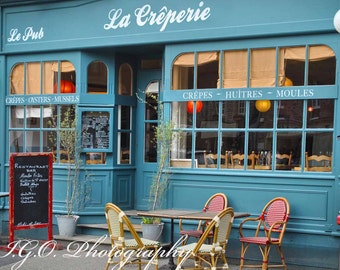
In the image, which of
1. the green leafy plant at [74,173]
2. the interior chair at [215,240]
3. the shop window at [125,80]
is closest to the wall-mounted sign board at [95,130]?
the green leafy plant at [74,173]

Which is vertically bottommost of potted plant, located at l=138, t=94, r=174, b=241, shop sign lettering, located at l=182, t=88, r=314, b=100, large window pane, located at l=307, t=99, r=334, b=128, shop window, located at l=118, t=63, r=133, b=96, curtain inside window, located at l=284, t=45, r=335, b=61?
potted plant, located at l=138, t=94, r=174, b=241

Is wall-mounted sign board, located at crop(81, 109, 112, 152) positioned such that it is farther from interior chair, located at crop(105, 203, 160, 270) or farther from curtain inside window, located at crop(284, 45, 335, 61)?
curtain inside window, located at crop(284, 45, 335, 61)

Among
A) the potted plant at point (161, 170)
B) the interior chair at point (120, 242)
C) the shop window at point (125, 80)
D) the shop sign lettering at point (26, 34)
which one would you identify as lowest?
the interior chair at point (120, 242)

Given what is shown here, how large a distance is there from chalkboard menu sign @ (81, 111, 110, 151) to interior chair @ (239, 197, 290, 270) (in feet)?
10.1

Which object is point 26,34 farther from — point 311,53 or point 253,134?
point 311,53

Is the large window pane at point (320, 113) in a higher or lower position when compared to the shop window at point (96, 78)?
lower

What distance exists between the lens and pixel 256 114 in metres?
8.65

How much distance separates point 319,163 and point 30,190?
449 centimetres

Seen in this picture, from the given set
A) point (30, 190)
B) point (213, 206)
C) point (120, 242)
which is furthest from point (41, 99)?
point (120, 242)

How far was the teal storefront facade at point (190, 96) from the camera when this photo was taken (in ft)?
26.8


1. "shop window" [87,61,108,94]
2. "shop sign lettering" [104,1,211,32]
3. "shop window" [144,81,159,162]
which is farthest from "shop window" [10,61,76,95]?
"shop window" [144,81,159,162]

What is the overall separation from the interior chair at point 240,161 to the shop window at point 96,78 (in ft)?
9.34

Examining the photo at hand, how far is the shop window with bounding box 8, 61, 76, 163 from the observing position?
10.3 m

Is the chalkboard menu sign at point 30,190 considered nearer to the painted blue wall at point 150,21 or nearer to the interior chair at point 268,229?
the painted blue wall at point 150,21
